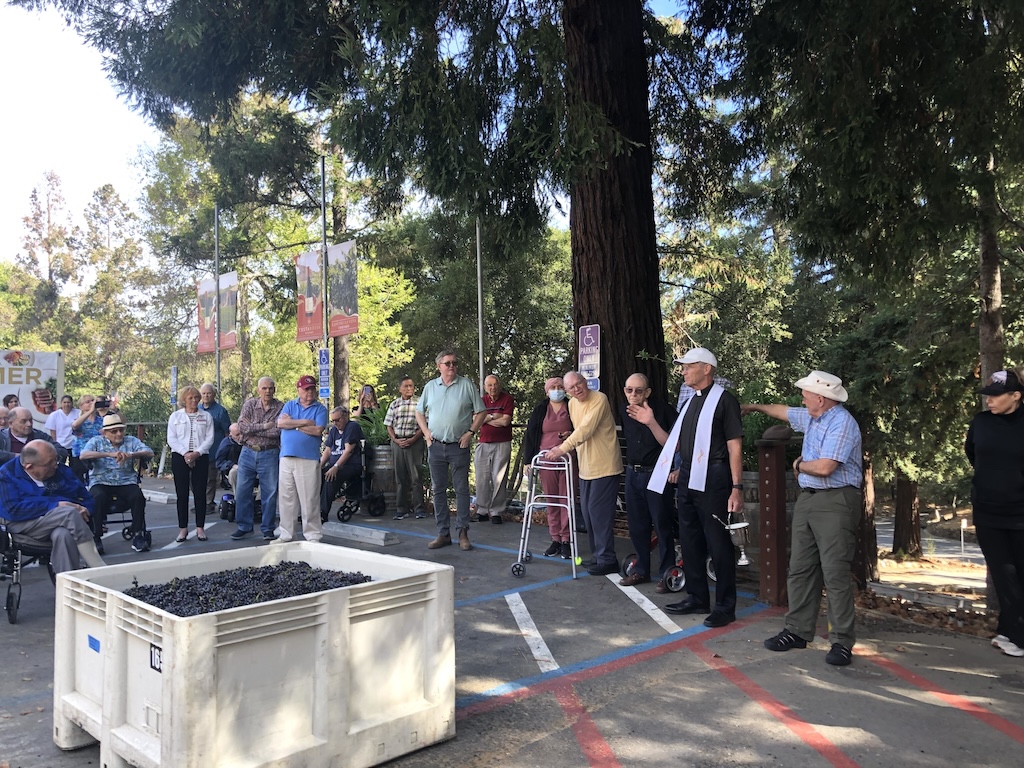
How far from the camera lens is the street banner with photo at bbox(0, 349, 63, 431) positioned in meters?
16.5

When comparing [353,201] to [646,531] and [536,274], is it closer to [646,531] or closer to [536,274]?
[536,274]

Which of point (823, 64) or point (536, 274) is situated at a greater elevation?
point (536, 274)

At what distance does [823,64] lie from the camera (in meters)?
7.06

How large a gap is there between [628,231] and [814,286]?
726 inches

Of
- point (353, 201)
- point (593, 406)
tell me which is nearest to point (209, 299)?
point (353, 201)

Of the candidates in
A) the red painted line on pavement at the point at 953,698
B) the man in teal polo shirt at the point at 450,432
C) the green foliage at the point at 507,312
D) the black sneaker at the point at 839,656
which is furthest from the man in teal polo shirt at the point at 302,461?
the green foliage at the point at 507,312

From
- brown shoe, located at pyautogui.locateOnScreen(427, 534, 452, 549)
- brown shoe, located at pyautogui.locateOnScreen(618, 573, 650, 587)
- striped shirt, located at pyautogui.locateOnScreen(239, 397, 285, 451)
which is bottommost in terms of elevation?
brown shoe, located at pyautogui.locateOnScreen(618, 573, 650, 587)

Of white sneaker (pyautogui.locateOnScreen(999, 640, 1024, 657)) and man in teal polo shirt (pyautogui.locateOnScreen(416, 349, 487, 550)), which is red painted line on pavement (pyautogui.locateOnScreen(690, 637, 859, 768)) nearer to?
white sneaker (pyautogui.locateOnScreen(999, 640, 1024, 657))

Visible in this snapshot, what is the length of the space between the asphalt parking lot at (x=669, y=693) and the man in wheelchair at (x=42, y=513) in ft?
1.86

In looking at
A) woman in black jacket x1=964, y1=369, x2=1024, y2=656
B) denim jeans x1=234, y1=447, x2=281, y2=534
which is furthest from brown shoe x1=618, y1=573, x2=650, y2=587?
denim jeans x1=234, y1=447, x2=281, y2=534

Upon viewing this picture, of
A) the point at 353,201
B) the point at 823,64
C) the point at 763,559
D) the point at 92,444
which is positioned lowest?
the point at 763,559

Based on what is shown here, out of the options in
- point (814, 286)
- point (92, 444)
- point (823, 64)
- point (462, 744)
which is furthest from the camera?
point (814, 286)

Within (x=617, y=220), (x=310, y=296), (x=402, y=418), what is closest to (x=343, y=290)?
(x=310, y=296)

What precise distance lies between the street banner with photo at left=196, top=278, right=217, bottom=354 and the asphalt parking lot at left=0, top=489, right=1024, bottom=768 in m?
17.4
